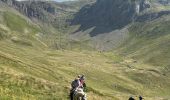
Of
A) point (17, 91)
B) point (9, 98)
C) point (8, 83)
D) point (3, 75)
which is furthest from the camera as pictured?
point (3, 75)

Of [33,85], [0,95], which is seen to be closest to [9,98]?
[0,95]

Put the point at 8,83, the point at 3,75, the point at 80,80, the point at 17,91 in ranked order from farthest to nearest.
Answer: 1. the point at 3,75
2. the point at 8,83
3. the point at 17,91
4. the point at 80,80

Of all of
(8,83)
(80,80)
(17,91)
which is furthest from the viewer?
(8,83)

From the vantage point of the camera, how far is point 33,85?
5191cm

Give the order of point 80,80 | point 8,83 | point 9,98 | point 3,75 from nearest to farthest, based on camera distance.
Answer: point 9,98, point 80,80, point 8,83, point 3,75

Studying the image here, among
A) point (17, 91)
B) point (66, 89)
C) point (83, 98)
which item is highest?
point (83, 98)

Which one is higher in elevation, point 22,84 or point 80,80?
point 80,80

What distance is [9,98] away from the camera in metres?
35.8

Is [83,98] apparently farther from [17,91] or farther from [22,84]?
[22,84]

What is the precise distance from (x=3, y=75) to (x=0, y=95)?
52.8 ft

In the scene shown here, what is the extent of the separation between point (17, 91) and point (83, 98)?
10358mm

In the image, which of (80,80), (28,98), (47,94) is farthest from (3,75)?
(80,80)

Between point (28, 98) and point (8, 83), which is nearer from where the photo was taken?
point (28, 98)

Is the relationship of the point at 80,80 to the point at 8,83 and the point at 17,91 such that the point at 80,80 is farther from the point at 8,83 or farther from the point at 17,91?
the point at 8,83
